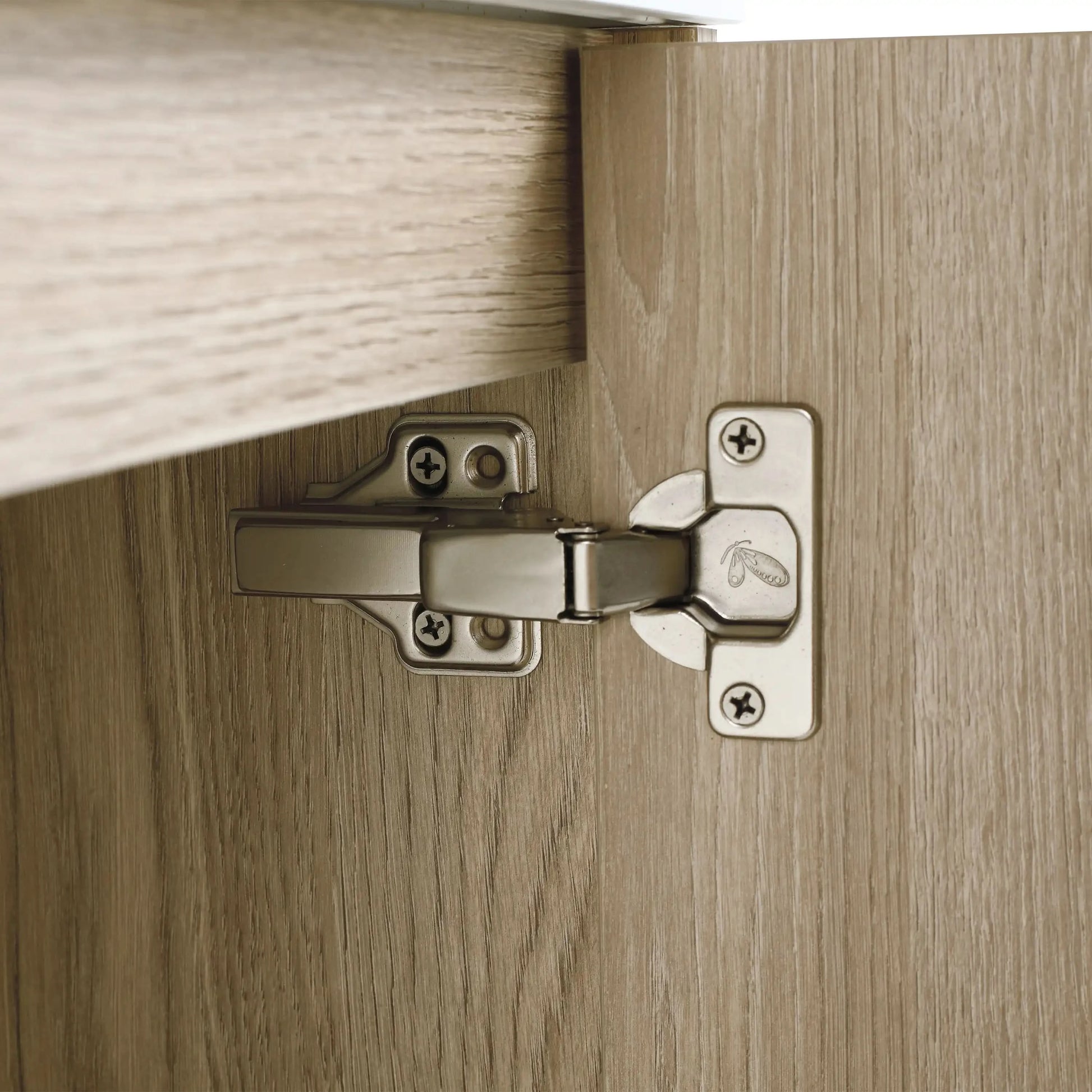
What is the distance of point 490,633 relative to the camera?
0.51 meters

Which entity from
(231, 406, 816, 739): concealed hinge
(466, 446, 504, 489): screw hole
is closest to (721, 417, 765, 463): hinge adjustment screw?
(231, 406, 816, 739): concealed hinge

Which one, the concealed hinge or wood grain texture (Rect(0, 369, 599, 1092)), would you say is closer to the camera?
the concealed hinge

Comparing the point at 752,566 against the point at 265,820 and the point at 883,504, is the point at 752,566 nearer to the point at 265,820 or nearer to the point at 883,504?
the point at 883,504

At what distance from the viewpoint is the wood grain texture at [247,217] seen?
223mm

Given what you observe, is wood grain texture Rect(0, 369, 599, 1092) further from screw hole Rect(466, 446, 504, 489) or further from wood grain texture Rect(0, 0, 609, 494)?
wood grain texture Rect(0, 0, 609, 494)

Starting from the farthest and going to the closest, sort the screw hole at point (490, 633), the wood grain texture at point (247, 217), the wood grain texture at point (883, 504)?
the screw hole at point (490, 633) < the wood grain texture at point (883, 504) < the wood grain texture at point (247, 217)

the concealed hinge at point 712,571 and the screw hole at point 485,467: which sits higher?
the screw hole at point 485,467

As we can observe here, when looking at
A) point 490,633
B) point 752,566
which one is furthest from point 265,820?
point 752,566

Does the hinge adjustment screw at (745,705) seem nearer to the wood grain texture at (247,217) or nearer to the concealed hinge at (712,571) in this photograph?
the concealed hinge at (712,571)

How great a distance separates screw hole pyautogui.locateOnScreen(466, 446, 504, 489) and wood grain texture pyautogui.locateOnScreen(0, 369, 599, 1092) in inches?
0.6

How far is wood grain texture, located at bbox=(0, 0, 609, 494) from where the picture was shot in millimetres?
223

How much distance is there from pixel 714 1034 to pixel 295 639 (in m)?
0.21

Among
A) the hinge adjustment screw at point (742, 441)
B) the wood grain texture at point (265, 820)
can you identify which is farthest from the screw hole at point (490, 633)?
the hinge adjustment screw at point (742, 441)

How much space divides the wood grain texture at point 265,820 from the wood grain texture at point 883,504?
8 cm
